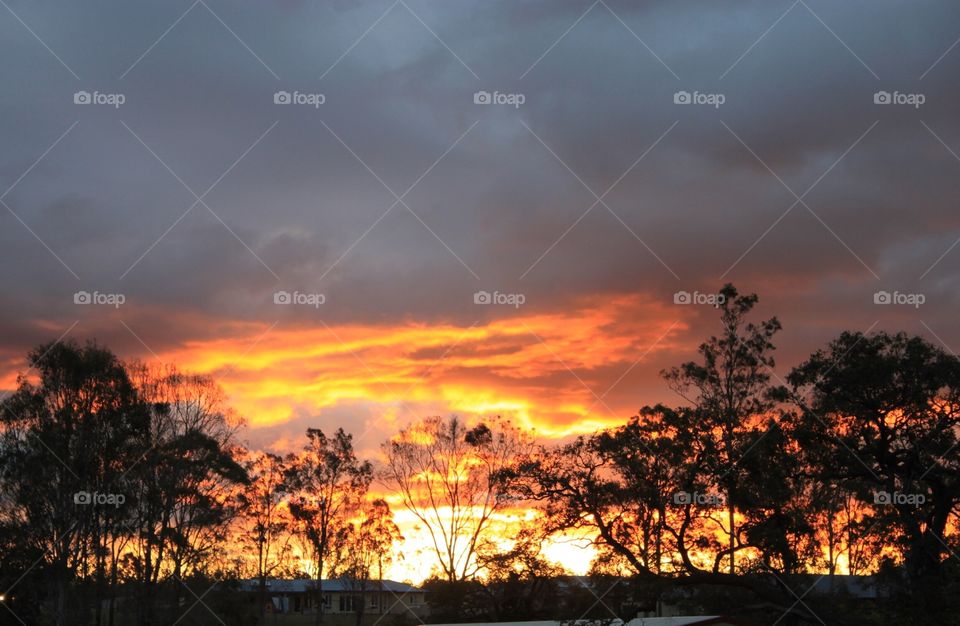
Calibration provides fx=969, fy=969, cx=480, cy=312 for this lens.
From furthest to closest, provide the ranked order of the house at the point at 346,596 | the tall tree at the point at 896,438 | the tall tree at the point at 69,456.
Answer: the house at the point at 346,596, the tall tree at the point at 69,456, the tall tree at the point at 896,438

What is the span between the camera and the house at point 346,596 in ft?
201

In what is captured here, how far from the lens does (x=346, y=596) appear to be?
230 feet

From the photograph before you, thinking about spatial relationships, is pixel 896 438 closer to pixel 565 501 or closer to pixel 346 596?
pixel 565 501

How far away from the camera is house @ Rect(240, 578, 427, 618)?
201 feet

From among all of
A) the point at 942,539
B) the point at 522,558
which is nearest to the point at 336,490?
the point at 522,558

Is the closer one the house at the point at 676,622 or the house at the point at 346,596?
the house at the point at 676,622

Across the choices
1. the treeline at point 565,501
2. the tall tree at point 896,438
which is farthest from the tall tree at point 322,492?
the tall tree at point 896,438

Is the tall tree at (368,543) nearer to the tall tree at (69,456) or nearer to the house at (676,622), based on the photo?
the tall tree at (69,456)

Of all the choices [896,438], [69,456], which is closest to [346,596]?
[69,456]

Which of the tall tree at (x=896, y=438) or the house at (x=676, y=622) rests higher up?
the tall tree at (x=896, y=438)

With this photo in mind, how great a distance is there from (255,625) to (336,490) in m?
10.6

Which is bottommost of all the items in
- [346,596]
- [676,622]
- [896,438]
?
[346,596]

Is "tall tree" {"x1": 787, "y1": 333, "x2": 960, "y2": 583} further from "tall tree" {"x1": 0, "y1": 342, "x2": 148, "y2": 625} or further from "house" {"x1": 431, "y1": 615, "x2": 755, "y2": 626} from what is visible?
"tall tree" {"x1": 0, "y1": 342, "x2": 148, "y2": 625}

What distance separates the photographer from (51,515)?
4688 cm
